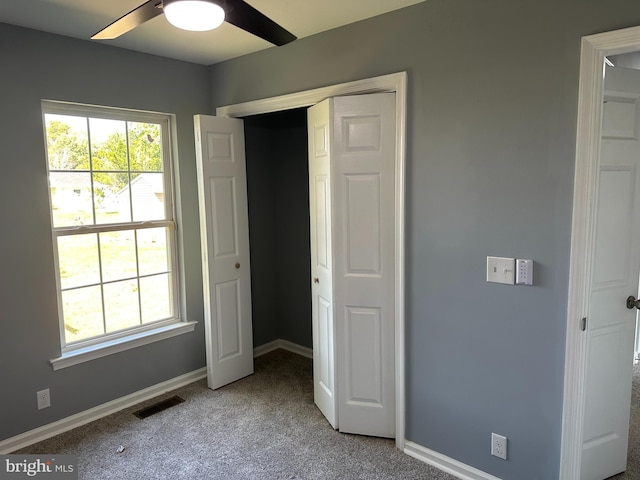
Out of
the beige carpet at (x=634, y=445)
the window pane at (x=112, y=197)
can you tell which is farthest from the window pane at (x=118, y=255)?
the beige carpet at (x=634, y=445)

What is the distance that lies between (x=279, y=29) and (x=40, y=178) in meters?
1.88

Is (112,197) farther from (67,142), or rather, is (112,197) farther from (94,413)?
(94,413)

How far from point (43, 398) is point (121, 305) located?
727 mm

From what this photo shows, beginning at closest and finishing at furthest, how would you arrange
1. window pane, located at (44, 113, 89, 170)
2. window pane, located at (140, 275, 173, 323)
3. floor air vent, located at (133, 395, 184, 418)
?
window pane, located at (44, 113, 89, 170)
floor air vent, located at (133, 395, 184, 418)
window pane, located at (140, 275, 173, 323)

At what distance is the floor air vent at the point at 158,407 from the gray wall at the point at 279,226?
1.03 metres

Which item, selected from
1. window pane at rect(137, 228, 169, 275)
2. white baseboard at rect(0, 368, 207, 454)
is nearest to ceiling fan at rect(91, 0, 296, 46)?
window pane at rect(137, 228, 169, 275)

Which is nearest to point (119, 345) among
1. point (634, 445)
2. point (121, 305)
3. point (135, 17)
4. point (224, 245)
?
point (121, 305)

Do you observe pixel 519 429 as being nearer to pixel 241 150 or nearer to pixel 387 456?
pixel 387 456

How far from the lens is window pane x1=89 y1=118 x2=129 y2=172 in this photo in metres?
2.91

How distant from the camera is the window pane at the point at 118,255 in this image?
2.98 metres

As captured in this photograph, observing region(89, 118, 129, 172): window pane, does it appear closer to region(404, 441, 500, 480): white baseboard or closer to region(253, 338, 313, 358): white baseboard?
region(253, 338, 313, 358): white baseboard

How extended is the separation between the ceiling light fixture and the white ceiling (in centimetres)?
84

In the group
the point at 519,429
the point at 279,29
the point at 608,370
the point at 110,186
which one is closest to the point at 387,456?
the point at 519,429

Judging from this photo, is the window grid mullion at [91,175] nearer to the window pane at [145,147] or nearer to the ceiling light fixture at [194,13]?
the window pane at [145,147]
